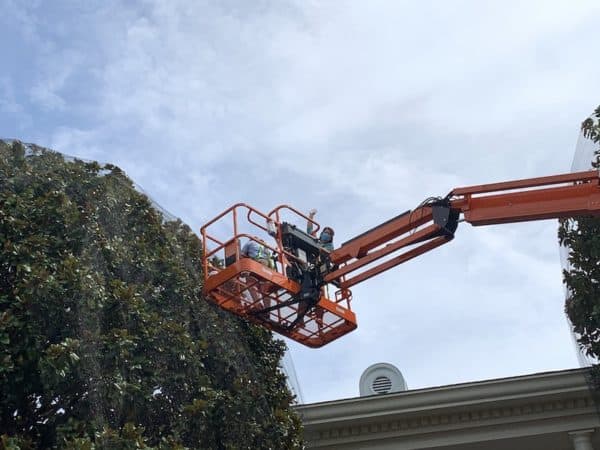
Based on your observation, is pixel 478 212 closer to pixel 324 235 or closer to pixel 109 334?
pixel 324 235

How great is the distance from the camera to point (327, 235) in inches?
650

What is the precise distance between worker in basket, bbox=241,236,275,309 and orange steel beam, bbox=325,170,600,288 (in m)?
1.02

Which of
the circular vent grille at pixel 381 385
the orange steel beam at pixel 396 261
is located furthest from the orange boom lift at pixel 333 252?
the circular vent grille at pixel 381 385

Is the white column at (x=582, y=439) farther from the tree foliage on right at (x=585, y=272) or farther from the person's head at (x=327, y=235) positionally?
the person's head at (x=327, y=235)

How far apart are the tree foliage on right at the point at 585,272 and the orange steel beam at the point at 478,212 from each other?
8.65 ft

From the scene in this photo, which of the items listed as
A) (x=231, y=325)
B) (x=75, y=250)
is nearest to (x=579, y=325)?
(x=231, y=325)

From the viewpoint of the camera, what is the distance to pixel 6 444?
11328 millimetres

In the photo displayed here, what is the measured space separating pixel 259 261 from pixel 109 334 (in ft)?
A: 10.6

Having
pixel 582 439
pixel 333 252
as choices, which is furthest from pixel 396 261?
pixel 582 439

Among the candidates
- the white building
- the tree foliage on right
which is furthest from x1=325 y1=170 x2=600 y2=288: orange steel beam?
the white building

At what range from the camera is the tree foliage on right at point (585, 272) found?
56.2 ft

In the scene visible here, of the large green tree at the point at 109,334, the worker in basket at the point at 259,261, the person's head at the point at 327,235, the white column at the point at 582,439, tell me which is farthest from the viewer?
the white column at the point at 582,439

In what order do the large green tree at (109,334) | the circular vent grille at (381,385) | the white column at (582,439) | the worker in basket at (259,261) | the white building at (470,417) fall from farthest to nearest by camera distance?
the circular vent grille at (381,385)
the white building at (470,417)
the white column at (582,439)
the worker in basket at (259,261)
the large green tree at (109,334)

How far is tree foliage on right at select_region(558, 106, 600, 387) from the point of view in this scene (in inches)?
674
